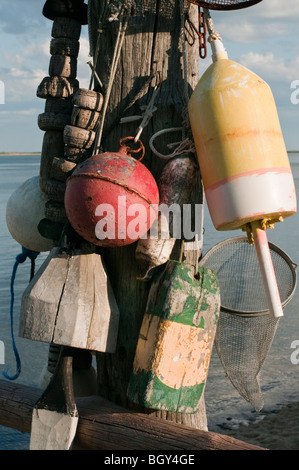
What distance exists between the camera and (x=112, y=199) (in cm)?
284

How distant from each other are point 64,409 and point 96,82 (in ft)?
5.27

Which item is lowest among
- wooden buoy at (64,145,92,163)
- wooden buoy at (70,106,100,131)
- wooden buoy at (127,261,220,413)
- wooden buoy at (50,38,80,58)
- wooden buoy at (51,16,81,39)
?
Result: wooden buoy at (127,261,220,413)

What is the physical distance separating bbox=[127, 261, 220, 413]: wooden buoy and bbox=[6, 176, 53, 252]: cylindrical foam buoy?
0.84m

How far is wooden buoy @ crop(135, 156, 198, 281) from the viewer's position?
2953 millimetres

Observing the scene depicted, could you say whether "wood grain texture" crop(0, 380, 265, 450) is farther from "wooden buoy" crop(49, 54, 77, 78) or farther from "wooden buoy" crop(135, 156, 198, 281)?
"wooden buoy" crop(49, 54, 77, 78)

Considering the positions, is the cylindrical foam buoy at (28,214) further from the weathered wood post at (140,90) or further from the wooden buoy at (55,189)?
the weathered wood post at (140,90)

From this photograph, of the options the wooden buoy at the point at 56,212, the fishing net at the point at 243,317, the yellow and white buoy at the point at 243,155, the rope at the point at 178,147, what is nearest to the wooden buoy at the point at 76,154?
the wooden buoy at the point at 56,212

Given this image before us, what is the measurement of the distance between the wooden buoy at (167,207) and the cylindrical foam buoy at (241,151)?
0.15m

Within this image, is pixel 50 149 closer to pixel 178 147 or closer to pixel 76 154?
pixel 76 154

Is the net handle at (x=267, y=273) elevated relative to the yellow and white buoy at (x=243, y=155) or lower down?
lower down

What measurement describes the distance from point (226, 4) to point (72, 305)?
1544 mm

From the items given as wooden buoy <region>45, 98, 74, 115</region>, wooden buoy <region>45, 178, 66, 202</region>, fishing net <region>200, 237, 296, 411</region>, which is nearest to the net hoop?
fishing net <region>200, 237, 296, 411</region>

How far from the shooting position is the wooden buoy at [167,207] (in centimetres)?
295
